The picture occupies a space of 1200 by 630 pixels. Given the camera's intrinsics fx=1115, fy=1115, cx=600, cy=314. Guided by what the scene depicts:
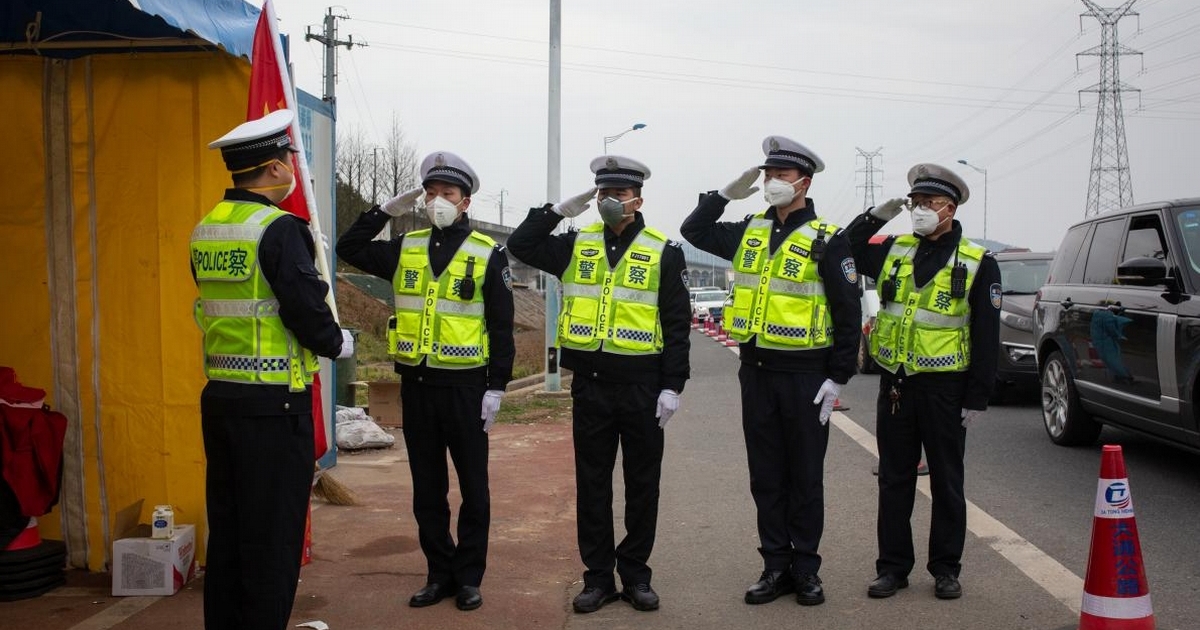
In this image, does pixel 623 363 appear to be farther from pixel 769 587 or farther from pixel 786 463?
pixel 769 587

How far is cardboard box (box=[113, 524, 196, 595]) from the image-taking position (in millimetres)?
5562

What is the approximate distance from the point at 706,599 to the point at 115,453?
3.23 m

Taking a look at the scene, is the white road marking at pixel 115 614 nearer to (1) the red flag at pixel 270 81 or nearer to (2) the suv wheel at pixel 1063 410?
(1) the red flag at pixel 270 81

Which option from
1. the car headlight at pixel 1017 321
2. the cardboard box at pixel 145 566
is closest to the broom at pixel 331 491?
the cardboard box at pixel 145 566

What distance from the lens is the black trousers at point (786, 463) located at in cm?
563

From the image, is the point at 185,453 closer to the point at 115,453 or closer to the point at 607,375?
the point at 115,453

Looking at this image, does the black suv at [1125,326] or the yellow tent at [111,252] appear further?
the black suv at [1125,326]

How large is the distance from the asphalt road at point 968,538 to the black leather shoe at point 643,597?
0.17 ft

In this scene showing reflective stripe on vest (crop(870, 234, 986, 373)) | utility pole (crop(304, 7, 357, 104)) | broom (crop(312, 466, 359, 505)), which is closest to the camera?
reflective stripe on vest (crop(870, 234, 986, 373))

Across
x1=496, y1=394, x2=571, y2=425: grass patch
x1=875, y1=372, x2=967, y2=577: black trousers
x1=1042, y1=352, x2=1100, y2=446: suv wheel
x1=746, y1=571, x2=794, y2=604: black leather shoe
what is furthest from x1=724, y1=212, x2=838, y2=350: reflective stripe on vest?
x1=496, y1=394, x2=571, y2=425: grass patch

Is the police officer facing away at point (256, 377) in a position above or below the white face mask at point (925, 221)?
below

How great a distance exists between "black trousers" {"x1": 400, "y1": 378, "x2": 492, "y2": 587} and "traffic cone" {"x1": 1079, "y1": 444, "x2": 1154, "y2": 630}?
2.82 metres

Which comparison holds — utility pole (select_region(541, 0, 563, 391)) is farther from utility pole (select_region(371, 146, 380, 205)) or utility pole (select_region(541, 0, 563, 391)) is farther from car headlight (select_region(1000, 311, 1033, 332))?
utility pole (select_region(371, 146, 380, 205))

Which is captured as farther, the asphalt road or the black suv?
the black suv
